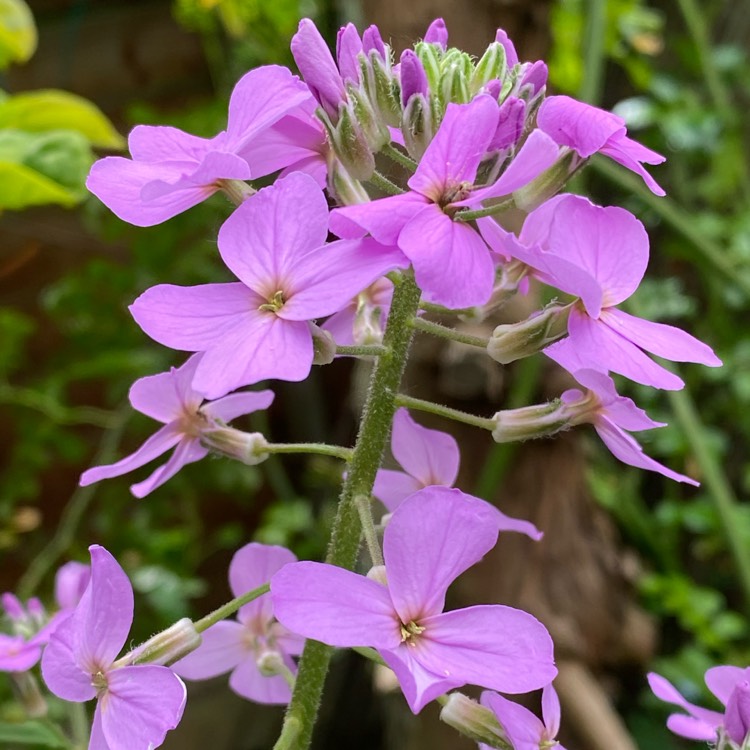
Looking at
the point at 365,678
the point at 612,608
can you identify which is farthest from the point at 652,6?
the point at 365,678

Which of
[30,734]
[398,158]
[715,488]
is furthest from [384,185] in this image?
[715,488]

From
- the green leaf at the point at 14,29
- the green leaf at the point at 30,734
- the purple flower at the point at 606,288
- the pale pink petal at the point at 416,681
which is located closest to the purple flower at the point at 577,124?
the purple flower at the point at 606,288

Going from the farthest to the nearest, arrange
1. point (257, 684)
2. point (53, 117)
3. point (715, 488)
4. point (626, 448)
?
point (715, 488)
point (53, 117)
point (257, 684)
point (626, 448)

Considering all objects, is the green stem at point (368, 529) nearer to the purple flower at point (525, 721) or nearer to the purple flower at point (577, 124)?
the purple flower at point (525, 721)

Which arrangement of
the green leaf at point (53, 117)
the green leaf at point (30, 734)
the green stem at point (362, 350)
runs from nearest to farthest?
the green stem at point (362, 350), the green leaf at point (30, 734), the green leaf at point (53, 117)

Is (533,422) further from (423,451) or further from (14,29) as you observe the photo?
(14,29)

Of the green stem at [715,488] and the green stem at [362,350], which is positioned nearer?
the green stem at [362,350]

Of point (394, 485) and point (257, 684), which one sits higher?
point (394, 485)
